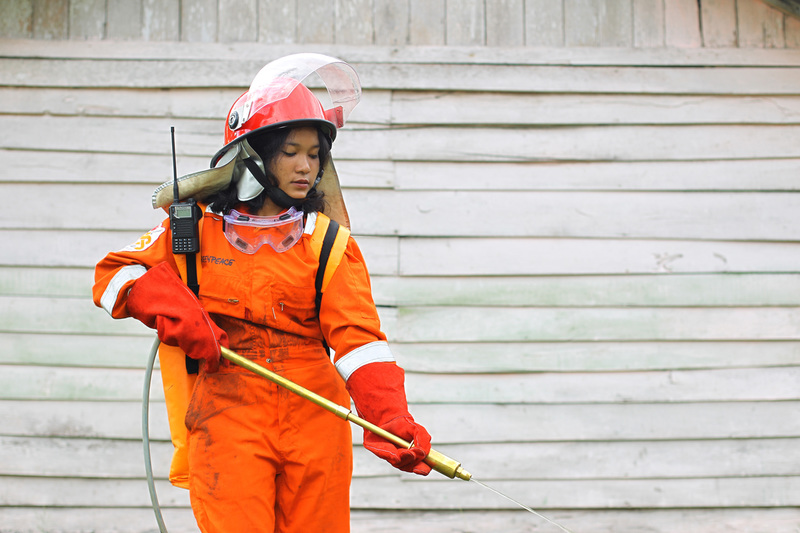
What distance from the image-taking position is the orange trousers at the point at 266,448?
1.89m

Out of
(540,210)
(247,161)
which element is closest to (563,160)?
(540,210)

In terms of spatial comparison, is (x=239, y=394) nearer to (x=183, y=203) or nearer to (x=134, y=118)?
(x=183, y=203)

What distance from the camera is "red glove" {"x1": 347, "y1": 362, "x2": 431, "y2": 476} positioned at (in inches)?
72.4

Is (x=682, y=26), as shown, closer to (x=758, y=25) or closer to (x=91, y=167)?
(x=758, y=25)

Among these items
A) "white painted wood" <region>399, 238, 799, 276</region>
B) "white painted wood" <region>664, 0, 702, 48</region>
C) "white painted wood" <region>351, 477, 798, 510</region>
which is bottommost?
"white painted wood" <region>351, 477, 798, 510</region>

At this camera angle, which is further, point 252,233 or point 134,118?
point 134,118

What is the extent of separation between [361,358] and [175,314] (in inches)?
22.0

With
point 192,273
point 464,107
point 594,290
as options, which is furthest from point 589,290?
point 192,273

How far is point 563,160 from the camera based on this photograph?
3637 millimetres

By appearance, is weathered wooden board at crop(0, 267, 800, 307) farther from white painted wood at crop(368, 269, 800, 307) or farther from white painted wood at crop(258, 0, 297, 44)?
white painted wood at crop(258, 0, 297, 44)

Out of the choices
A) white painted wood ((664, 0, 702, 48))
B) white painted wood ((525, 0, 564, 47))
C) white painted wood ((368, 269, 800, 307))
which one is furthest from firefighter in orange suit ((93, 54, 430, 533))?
white painted wood ((664, 0, 702, 48))

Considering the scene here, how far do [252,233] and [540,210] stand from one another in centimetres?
200

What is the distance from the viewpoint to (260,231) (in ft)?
6.82

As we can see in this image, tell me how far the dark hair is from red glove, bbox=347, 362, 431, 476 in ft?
1.97
